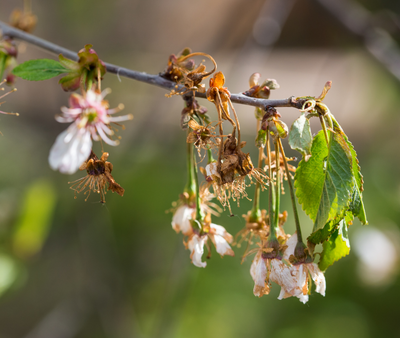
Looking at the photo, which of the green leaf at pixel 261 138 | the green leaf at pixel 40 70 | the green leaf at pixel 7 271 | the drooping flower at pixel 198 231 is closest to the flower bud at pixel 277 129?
the green leaf at pixel 261 138

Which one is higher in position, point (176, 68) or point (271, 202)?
point (176, 68)

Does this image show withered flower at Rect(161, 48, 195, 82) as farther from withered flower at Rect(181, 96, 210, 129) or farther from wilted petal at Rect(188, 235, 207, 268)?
wilted petal at Rect(188, 235, 207, 268)

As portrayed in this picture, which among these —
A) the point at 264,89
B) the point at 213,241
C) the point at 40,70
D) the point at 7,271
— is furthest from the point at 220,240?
the point at 7,271

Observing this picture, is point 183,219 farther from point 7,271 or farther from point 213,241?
point 7,271

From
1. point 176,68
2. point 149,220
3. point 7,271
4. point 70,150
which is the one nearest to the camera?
point 70,150

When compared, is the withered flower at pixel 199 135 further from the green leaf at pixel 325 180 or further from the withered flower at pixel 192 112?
the green leaf at pixel 325 180

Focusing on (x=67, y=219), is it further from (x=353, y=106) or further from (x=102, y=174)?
(x=353, y=106)

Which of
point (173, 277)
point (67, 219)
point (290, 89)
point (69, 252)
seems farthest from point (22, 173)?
point (290, 89)
